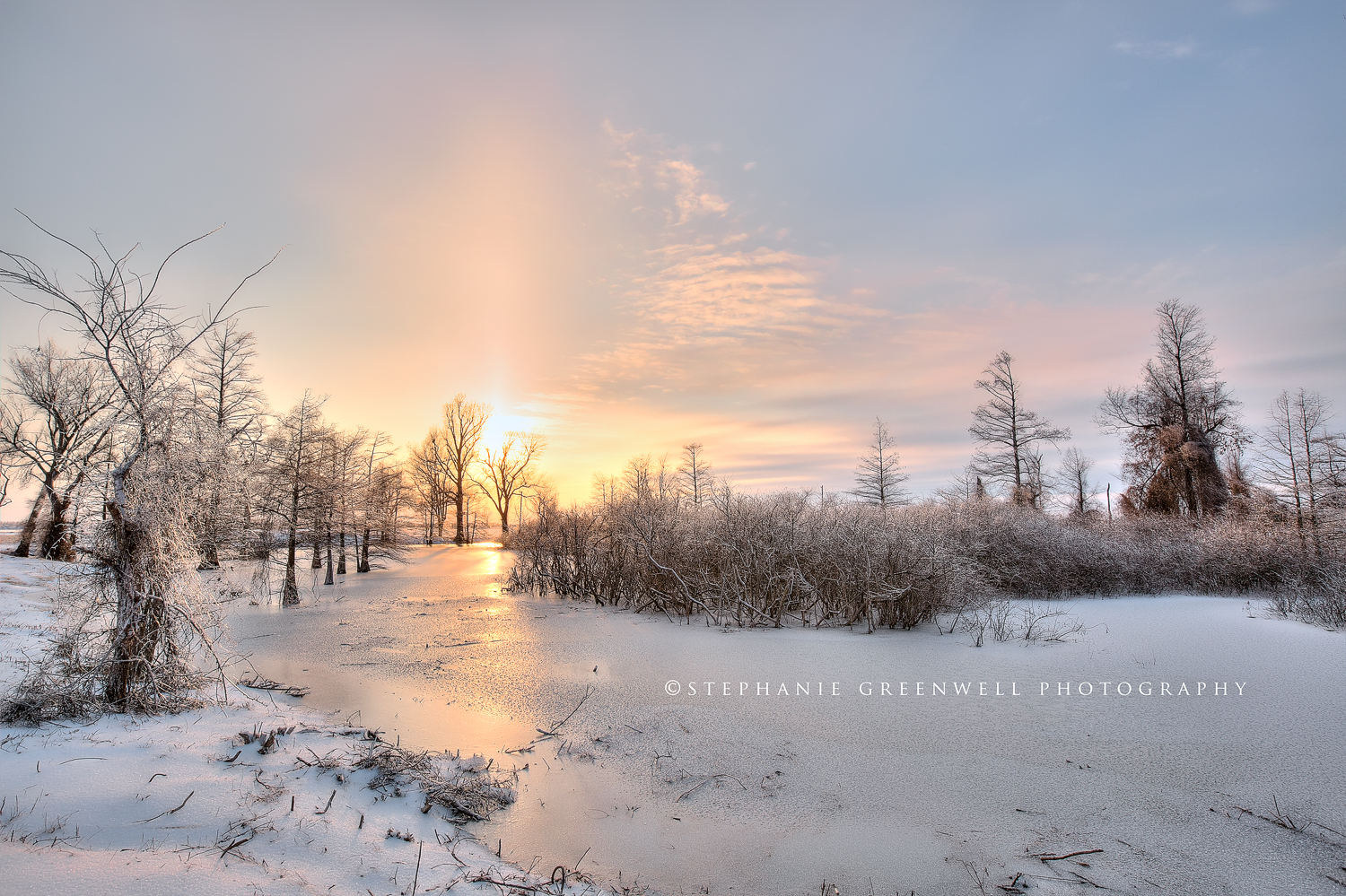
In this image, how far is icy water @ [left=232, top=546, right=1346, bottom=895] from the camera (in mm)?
3516

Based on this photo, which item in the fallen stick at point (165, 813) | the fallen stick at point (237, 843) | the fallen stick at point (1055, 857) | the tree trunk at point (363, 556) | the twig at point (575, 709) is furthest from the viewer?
the tree trunk at point (363, 556)

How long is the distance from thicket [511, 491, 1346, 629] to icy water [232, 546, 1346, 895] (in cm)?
111

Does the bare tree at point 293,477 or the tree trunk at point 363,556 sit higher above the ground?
the bare tree at point 293,477

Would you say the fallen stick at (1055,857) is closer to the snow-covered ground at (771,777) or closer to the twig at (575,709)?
the snow-covered ground at (771,777)

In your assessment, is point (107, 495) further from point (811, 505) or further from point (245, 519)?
point (811, 505)

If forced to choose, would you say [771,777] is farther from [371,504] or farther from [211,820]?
[371,504]

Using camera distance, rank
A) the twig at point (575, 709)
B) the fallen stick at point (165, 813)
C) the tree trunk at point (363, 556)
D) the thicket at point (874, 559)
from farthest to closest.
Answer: the tree trunk at point (363, 556)
the thicket at point (874, 559)
the twig at point (575, 709)
the fallen stick at point (165, 813)

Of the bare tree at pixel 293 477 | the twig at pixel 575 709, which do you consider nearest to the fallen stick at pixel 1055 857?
the twig at pixel 575 709

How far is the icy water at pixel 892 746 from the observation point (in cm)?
352

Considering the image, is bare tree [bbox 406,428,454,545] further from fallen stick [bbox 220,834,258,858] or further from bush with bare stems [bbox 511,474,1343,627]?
fallen stick [bbox 220,834,258,858]

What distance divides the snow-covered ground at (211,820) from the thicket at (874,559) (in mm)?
6458

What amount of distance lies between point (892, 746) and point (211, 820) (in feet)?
16.0

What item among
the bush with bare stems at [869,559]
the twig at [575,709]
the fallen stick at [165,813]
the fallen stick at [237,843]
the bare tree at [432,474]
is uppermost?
the bare tree at [432,474]

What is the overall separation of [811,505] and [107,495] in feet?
37.7
